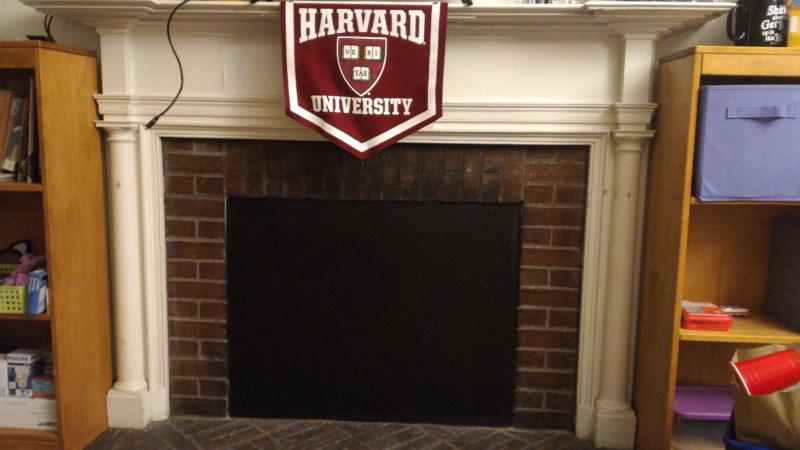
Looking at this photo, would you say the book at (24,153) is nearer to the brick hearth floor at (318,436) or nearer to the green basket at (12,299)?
the green basket at (12,299)

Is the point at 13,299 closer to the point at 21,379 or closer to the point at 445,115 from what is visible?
the point at 21,379

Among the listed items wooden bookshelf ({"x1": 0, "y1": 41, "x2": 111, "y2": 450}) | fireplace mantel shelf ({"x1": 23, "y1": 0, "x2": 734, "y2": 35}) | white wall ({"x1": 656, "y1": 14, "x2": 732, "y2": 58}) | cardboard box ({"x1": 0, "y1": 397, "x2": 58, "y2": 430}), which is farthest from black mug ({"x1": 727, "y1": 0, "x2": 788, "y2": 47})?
cardboard box ({"x1": 0, "y1": 397, "x2": 58, "y2": 430})

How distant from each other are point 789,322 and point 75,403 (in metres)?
2.35

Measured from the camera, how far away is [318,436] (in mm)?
2270

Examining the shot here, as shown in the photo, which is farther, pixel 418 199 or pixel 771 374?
pixel 418 199

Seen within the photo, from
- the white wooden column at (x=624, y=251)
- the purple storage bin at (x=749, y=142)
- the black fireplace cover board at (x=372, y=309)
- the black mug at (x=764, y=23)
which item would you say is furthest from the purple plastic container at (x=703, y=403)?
the black mug at (x=764, y=23)

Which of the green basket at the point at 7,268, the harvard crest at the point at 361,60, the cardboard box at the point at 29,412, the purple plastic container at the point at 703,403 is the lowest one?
the cardboard box at the point at 29,412

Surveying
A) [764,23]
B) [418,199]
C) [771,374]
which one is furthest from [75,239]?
[764,23]

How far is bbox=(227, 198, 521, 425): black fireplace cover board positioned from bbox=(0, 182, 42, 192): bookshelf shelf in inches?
24.1

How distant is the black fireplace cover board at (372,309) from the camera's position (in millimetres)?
2271

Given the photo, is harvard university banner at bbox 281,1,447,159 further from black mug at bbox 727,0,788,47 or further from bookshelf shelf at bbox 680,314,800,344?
bookshelf shelf at bbox 680,314,800,344

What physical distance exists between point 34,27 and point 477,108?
1.64 meters

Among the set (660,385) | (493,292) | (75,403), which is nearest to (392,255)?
(493,292)

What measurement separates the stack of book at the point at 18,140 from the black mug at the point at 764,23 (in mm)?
2245
